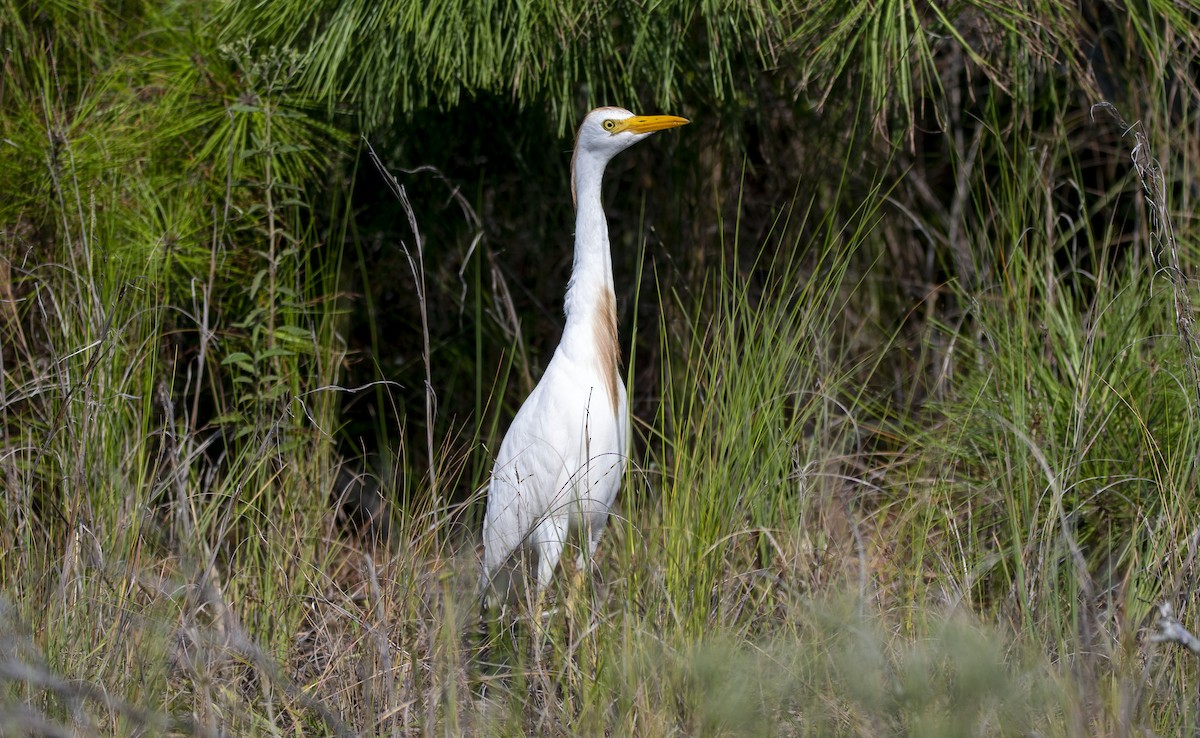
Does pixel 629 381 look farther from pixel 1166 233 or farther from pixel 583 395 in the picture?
pixel 1166 233

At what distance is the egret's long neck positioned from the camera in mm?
2295

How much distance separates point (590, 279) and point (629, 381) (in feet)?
1.35

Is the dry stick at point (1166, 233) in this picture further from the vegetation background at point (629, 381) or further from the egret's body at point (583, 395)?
the egret's body at point (583, 395)

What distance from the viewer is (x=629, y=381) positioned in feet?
6.50


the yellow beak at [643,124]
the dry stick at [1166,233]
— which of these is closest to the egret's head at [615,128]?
the yellow beak at [643,124]

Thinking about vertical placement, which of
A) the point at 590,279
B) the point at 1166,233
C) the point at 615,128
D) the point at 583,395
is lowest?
the point at 583,395

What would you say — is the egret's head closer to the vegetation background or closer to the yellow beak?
the yellow beak

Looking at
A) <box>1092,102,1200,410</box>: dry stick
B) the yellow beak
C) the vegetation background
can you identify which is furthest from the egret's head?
<box>1092,102,1200,410</box>: dry stick

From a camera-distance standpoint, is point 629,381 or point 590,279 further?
point 590,279

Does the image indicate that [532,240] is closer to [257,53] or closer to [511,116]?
[511,116]

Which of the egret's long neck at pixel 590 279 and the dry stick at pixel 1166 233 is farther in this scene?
the egret's long neck at pixel 590 279

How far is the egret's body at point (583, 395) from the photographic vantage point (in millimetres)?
2260

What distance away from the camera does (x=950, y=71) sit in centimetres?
337

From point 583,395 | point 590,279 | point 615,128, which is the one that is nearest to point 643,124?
point 615,128
